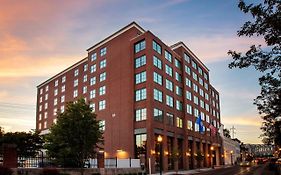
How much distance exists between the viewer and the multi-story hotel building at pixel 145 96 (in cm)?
6456

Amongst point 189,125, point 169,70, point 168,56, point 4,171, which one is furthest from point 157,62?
point 4,171

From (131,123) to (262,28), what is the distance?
56.1 meters

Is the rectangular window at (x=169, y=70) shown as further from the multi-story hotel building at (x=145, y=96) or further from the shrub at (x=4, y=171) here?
the shrub at (x=4, y=171)

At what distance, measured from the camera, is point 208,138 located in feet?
327

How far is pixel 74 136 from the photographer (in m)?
34.5

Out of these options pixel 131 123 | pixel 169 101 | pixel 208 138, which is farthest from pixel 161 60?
pixel 208 138

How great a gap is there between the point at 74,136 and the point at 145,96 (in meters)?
31.6

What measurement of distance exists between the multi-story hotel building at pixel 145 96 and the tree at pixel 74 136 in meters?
26.9

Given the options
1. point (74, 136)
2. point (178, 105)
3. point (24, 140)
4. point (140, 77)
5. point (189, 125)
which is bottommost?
point (24, 140)

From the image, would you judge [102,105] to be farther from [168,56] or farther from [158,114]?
[168,56]

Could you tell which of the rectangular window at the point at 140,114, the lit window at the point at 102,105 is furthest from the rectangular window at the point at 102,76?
the rectangular window at the point at 140,114

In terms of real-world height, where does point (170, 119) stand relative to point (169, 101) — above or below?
below

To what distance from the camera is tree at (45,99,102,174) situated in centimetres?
3466

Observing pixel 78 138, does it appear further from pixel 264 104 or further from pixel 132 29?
pixel 132 29
